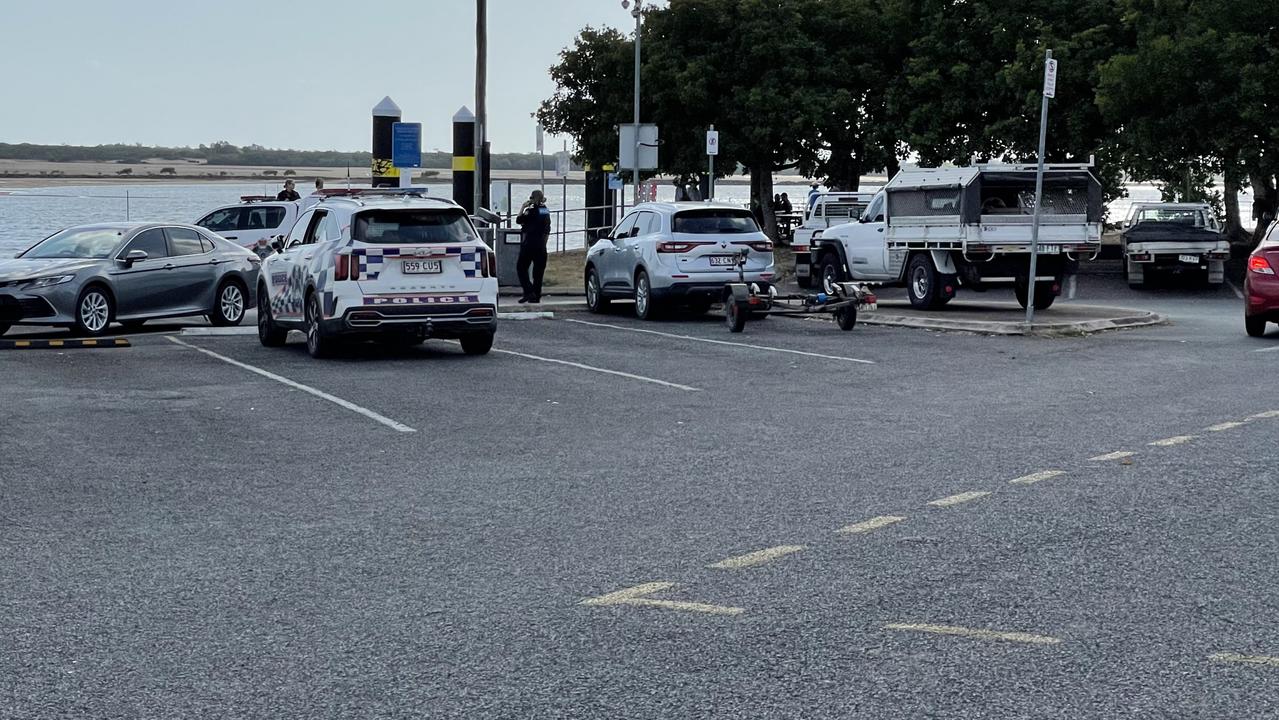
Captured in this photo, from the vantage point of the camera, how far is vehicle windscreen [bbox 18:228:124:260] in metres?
21.4

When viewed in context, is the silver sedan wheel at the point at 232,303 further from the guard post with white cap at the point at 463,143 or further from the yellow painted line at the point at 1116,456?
the yellow painted line at the point at 1116,456

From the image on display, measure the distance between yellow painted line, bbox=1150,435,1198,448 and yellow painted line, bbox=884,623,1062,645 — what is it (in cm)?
527

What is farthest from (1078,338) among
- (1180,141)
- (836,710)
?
(1180,141)

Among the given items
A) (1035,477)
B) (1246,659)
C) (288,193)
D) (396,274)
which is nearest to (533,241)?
(396,274)

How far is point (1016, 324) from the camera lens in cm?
2167

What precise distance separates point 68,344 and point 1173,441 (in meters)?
12.9

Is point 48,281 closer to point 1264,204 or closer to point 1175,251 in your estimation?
point 1175,251

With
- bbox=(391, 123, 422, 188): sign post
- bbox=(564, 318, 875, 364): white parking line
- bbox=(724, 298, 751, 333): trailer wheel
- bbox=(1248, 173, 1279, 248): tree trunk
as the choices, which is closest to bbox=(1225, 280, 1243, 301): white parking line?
bbox=(1248, 173, 1279, 248): tree trunk

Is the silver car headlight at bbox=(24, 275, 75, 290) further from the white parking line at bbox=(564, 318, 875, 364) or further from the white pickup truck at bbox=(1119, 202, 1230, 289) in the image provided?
the white pickup truck at bbox=(1119, 202, 1230, 289)

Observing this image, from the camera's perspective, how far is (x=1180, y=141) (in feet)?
125

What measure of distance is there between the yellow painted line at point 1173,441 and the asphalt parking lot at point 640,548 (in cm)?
6

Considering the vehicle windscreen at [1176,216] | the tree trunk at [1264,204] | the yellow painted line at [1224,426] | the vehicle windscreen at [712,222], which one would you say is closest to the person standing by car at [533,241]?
the vehicle windscreen at [712,222]

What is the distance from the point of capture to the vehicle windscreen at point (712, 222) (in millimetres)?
23859

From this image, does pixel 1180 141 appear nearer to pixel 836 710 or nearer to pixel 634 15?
pixel 634 15
